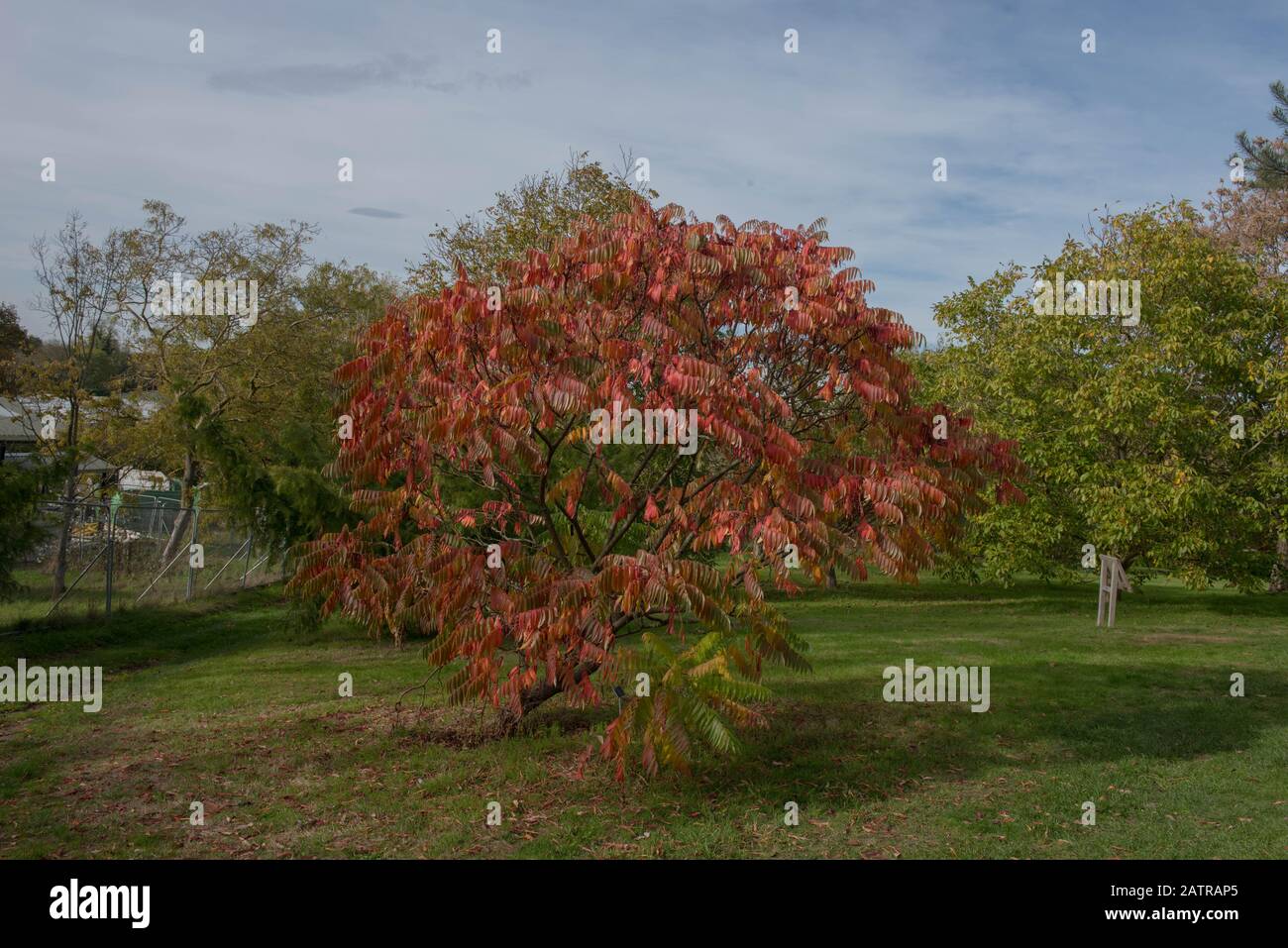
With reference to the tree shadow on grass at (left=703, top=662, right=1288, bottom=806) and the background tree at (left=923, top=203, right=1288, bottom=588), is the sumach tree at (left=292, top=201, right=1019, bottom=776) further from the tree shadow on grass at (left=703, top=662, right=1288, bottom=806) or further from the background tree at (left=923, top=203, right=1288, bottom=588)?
the background tree at (left=923, top=203, right=1288, bottom=588)

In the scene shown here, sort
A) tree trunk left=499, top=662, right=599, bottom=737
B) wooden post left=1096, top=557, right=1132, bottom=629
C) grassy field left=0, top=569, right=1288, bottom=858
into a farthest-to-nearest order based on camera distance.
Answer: wooden post left=1096, top=557, right=1132, bottom=629
tree trunk left=499, top=662, right=599, bottom=737
grassy field left=0, top=569, right=1288, bottom=858

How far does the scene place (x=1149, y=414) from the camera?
62.4 ft

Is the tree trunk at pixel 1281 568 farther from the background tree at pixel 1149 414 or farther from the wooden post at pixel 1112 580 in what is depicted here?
the wooden post at pixel 1112 580

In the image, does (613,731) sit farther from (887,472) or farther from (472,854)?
(887,472)

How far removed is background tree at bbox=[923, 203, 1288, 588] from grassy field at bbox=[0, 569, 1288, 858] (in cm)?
648

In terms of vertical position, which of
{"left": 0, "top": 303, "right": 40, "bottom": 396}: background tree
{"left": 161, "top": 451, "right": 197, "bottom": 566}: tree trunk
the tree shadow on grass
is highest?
{"left": 0, "top": 303, "right": 40, "bottom": 396}: background tree

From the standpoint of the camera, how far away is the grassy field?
6367 millimetres

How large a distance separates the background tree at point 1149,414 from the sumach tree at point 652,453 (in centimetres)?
1226

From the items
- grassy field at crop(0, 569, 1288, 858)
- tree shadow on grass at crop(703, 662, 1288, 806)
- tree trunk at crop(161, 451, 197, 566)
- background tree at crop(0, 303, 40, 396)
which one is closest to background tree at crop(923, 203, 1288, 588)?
grassy field at crop(0, 569, 1288, 858)

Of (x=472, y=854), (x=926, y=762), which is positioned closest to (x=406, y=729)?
(x=472, y=854)

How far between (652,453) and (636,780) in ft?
8.46

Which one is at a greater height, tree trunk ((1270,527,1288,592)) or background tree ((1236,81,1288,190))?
background tree ((1236,81,1288,190))

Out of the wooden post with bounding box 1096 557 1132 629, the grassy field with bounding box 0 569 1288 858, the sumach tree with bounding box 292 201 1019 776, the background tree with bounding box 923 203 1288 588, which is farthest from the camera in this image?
the background tree with bounding box 923 203 1288 588

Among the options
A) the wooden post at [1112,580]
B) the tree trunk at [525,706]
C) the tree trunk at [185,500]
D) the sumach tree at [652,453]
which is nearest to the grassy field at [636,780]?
the tree trunk at [525,706]
